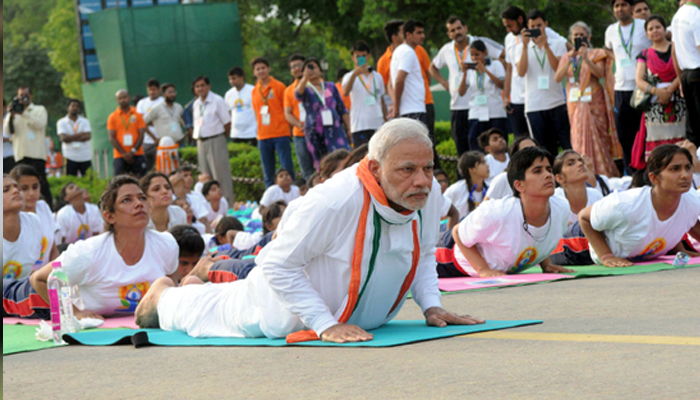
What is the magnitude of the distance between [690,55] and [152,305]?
590 centimetres

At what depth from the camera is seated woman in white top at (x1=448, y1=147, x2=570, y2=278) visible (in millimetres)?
6879

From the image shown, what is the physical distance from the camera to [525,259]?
7.26 m

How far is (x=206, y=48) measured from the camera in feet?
84.0

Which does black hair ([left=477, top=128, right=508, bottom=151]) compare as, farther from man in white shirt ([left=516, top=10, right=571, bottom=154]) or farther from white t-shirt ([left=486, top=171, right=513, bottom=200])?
white t-shirt ([left=486, top=171, right=513, bottom=200])

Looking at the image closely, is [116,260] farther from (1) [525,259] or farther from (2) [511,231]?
(1) [525,259]

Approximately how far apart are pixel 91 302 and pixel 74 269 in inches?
14.1

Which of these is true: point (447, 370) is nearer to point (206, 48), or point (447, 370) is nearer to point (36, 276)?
point (36, 276)

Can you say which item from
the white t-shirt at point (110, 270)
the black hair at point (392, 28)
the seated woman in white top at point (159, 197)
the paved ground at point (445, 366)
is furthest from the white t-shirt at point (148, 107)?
the paved ground at point (445, 366)

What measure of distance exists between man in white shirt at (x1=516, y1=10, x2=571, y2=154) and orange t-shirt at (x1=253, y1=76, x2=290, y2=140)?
4.23 metres

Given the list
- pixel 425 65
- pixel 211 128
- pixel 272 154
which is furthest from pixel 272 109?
pixel 425 65

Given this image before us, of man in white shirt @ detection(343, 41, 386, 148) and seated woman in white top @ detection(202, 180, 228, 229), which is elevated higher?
man in white shirt @ detection(343, 41, 386, 148)

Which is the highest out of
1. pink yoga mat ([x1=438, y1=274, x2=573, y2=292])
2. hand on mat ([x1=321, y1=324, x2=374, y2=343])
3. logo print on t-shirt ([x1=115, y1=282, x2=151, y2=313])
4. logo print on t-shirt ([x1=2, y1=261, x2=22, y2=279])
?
hand on mat ([x1=321, y1=324, x2=374, y2=343])

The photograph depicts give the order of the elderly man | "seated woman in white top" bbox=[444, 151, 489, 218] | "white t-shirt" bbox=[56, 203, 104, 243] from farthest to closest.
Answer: "white t-shirt" bbox=[56, 203, 104, 243] < "seated woman in white top" bbox=[444, 151, 489, 218] < the elderly man

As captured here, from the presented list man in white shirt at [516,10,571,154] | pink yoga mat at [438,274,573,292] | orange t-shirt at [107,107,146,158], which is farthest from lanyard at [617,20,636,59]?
orange t-shirt at [107,107,146,158]
